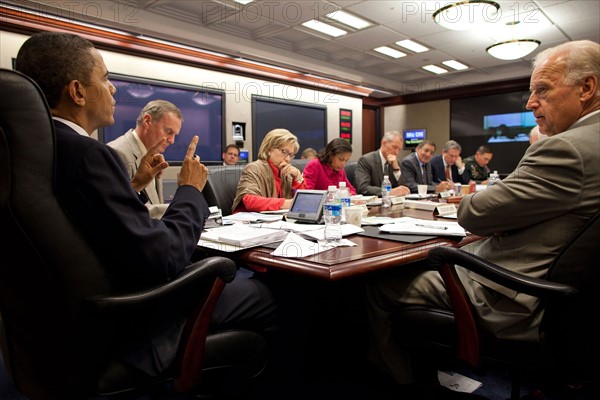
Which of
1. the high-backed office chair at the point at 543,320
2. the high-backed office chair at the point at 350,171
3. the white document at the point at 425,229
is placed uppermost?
the high-backed office chair at the point at 350,171

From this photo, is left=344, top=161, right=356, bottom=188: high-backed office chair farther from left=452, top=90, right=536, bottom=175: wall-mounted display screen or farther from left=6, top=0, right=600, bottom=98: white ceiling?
→ left=452, top=90, right=536, bottom=175: wall-mounted display screen

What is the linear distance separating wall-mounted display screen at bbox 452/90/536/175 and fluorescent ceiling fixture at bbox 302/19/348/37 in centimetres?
443

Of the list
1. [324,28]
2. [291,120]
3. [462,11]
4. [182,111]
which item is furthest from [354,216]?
[291,120]

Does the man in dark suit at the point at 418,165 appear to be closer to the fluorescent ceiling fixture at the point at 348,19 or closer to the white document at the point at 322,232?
the fluorescent ceiling fixture at the point at 348,19

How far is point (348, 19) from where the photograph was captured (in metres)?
5.23

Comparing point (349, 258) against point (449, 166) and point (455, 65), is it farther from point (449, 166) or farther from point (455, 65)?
point (455, 65)

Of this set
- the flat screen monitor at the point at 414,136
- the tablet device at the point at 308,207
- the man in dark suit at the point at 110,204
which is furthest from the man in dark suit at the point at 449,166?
the man in dark suit at the point at 110,204

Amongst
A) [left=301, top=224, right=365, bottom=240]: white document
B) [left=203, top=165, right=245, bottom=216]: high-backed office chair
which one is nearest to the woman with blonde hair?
[left=203, top=165, right=245, bottom=216]: high-backed office chair

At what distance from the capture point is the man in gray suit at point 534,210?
1106mm

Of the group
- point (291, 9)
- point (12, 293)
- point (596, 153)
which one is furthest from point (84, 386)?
point (291, 9)

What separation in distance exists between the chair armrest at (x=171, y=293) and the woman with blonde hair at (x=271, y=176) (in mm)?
1436

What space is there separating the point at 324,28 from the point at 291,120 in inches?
66.2

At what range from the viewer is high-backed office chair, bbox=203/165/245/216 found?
2629mm

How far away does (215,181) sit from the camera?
107 inches
